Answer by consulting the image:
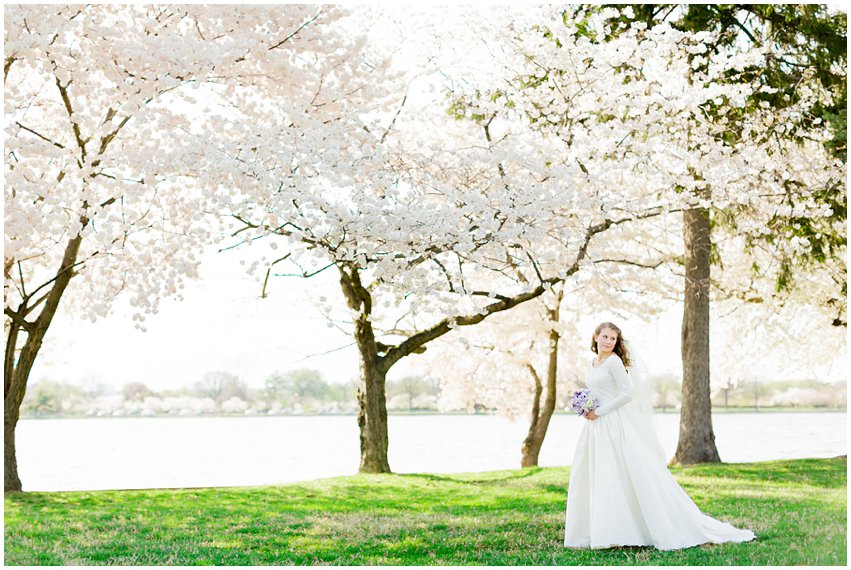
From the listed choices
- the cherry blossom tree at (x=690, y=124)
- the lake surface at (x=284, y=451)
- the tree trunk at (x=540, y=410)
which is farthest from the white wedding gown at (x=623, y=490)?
the lake surface at (x=284, y=451)

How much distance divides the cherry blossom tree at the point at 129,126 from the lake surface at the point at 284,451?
7.53 m

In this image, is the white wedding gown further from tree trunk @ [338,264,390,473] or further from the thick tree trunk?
the thick tree trunk

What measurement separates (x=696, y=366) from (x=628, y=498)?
6.69m

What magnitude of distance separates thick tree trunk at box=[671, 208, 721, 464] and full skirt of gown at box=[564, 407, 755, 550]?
6111mm

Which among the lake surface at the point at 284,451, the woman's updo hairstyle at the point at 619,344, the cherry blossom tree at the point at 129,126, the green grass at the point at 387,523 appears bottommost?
the lake surface at the point at 284,451

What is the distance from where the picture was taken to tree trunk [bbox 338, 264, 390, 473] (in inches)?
480

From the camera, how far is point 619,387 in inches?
263

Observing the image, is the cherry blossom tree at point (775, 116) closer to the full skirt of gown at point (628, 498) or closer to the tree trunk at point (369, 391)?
the tree trunk at point (369, 391)

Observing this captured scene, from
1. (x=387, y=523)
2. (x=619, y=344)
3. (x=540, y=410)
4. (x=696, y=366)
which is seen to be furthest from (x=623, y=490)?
(x=540, y=410)

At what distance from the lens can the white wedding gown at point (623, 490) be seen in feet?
20.8

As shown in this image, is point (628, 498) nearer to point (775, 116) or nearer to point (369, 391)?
point (369, 391)

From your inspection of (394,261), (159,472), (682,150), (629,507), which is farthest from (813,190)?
(159,472)

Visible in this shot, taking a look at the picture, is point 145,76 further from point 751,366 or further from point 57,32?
point 751,366

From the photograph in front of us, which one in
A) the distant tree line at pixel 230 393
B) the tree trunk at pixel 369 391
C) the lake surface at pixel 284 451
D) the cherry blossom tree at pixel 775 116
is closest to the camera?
the cherry blossom tree at pixel 775 116
